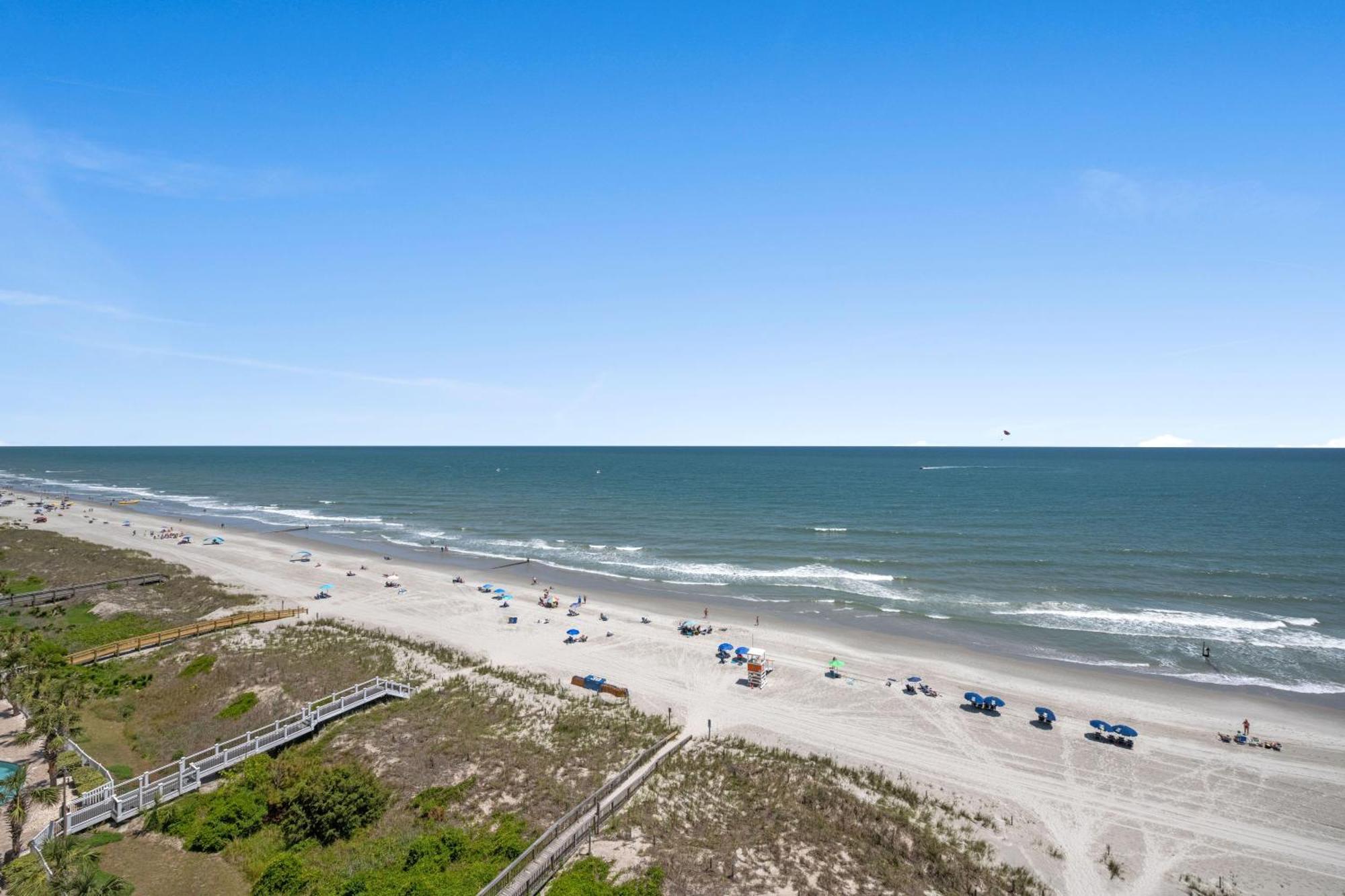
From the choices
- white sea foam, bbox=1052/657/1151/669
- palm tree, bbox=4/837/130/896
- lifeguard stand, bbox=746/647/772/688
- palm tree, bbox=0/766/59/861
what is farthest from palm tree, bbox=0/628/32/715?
white sea foam, bbox=1052/657/1151/669

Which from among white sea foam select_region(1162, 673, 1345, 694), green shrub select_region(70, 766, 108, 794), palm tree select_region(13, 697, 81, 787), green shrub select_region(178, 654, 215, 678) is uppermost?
palm tree select_region(13, 697, 81, 787)

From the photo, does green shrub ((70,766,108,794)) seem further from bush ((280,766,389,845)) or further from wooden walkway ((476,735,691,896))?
wooden walkway ((476,735,691,896))

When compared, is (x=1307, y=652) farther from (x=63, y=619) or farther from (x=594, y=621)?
(x=63, y=619)

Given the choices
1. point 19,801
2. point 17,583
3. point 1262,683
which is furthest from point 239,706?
point 1262,683

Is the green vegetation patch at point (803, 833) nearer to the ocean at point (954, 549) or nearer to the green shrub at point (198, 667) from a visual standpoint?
the ocean at point (954, 549)

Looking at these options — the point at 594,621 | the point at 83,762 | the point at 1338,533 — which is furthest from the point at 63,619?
the point at 1338,533

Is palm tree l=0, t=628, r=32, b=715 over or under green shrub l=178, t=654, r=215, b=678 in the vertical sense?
over
